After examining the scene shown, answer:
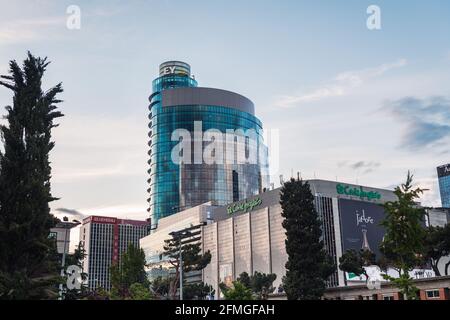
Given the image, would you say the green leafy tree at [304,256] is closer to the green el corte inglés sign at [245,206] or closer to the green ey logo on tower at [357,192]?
the green ey logo on tower at [357,192]

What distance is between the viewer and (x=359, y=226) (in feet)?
410

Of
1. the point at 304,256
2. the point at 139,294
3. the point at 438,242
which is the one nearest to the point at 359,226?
the point at 438,242

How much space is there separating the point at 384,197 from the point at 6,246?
397ft

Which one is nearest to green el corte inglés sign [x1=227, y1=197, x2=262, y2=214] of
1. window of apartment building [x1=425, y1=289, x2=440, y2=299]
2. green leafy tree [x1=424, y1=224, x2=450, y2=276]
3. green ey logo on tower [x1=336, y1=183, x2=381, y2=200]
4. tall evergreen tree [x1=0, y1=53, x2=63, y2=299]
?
green ey logo on tower [x1=336, y1=183, x2=381, y2=200]

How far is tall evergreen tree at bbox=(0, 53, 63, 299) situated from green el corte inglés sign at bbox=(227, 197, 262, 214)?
102 meters

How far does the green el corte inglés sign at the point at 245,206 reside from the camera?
447ft

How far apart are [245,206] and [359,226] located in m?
33.1

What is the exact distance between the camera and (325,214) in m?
122

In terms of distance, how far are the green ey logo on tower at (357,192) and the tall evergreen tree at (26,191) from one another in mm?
100233

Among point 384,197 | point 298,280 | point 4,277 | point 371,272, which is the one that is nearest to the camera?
point 4,277

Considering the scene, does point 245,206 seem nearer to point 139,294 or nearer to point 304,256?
point 139,294

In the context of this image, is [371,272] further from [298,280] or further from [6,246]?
[6,246]
